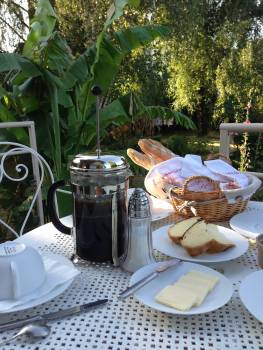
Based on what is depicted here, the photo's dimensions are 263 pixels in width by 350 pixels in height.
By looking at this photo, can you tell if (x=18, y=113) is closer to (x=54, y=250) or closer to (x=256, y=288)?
(x=54, y=250)

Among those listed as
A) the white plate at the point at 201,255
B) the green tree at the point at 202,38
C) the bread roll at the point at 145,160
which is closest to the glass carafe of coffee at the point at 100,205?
the white plate at the point at 201,255

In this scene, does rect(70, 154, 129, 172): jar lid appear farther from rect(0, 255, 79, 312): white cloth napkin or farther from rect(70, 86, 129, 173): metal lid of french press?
rect(0, 255, 79, 312): white cloth napkin

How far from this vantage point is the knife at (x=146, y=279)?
0.62 metres

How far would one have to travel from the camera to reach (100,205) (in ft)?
2.43

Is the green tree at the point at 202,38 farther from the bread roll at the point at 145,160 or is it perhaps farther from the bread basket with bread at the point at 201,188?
the bread basket with bread at the point at 201,188

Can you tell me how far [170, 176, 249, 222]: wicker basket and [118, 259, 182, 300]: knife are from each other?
236 millimetres

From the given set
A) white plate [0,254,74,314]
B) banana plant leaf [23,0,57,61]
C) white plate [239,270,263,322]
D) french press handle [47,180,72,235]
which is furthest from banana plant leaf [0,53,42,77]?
white plate [239,270,263,322]

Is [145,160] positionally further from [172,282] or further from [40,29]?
[40,29]

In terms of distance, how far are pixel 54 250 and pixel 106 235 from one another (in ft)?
0.59

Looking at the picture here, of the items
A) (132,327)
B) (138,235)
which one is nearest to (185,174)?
(138,235)

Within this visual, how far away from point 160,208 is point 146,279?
43 centimetres

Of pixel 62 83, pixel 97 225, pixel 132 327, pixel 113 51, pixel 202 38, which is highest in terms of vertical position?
pixel 202 38

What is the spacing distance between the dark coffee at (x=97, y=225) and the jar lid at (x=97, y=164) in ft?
0.19

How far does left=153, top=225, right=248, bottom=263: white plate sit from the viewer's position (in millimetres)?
757
